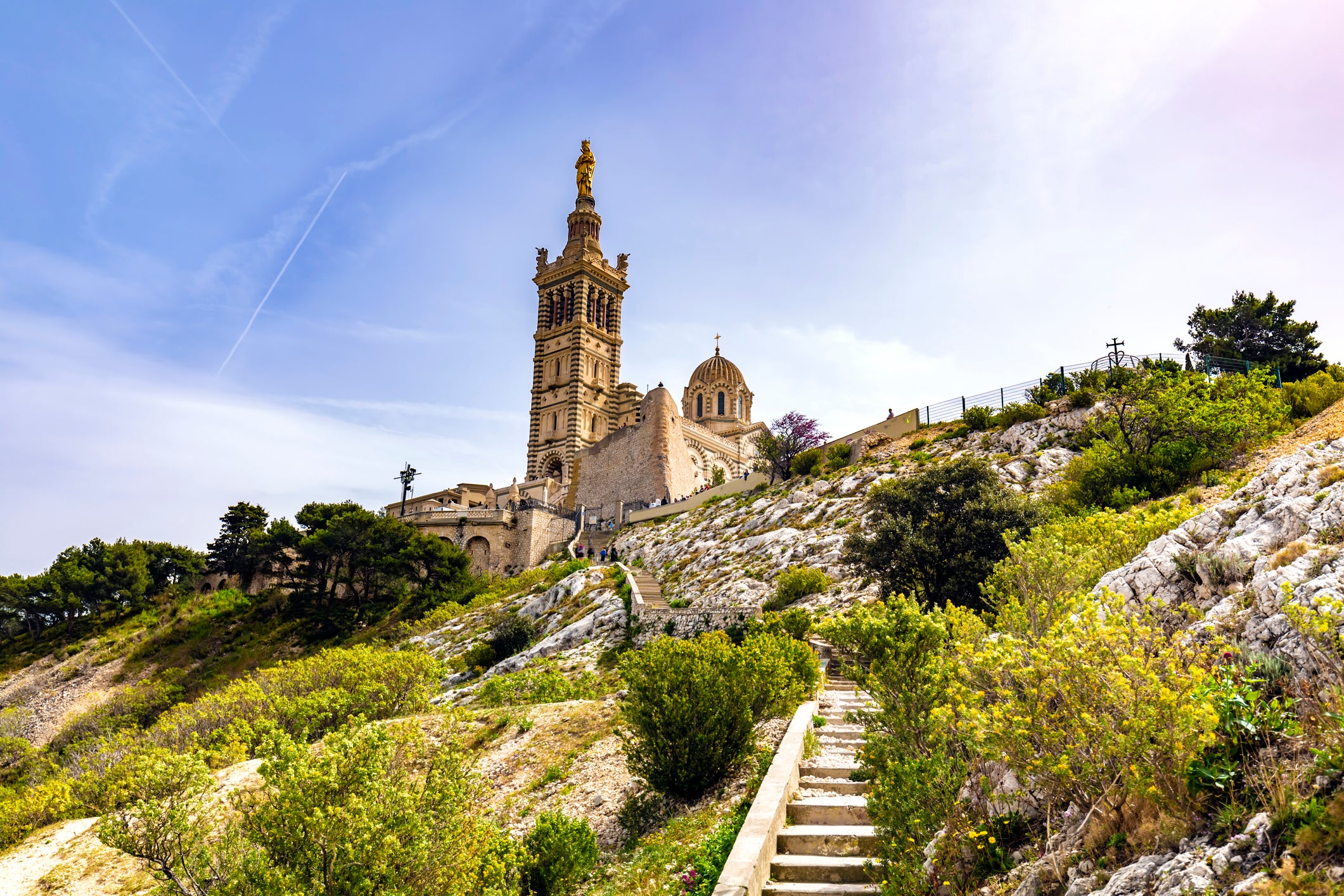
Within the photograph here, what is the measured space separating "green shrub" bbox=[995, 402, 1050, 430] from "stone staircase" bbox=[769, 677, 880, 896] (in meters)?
24.3

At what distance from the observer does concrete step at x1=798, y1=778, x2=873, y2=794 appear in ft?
28.4

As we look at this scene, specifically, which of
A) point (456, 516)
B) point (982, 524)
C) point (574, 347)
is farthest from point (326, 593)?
point (982, 524)

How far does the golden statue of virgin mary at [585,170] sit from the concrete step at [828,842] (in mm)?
65821

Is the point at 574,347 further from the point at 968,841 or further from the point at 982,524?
the point at 968,841

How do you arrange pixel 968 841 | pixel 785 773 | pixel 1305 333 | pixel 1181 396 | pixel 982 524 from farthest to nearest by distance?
pixel 1305 333 < pixel 1181 396 < pixel 982 524 < pixel 785 773 < pixel 968 841

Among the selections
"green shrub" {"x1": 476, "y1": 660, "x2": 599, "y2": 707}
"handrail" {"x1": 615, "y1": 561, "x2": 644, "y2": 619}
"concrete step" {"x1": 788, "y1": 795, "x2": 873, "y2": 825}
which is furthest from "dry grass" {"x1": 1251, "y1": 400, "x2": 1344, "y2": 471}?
"green shrub" {"x1": 476, "y1": 660, "x2": 599, "y2": 707}

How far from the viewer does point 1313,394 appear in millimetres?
22062

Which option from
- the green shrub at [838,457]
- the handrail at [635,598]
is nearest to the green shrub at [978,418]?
the green shrub at [838,457]

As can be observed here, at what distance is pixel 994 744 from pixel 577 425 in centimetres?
5135

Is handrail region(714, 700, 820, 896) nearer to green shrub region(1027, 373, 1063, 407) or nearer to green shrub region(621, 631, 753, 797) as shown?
green shrub region(621, 631, 753, 797)

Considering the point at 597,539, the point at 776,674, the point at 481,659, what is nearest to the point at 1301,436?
the point at 776,674

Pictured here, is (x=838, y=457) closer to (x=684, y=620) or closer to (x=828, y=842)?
(x=684, y=620)

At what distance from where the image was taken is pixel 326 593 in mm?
41719

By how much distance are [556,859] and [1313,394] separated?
84.8ft
